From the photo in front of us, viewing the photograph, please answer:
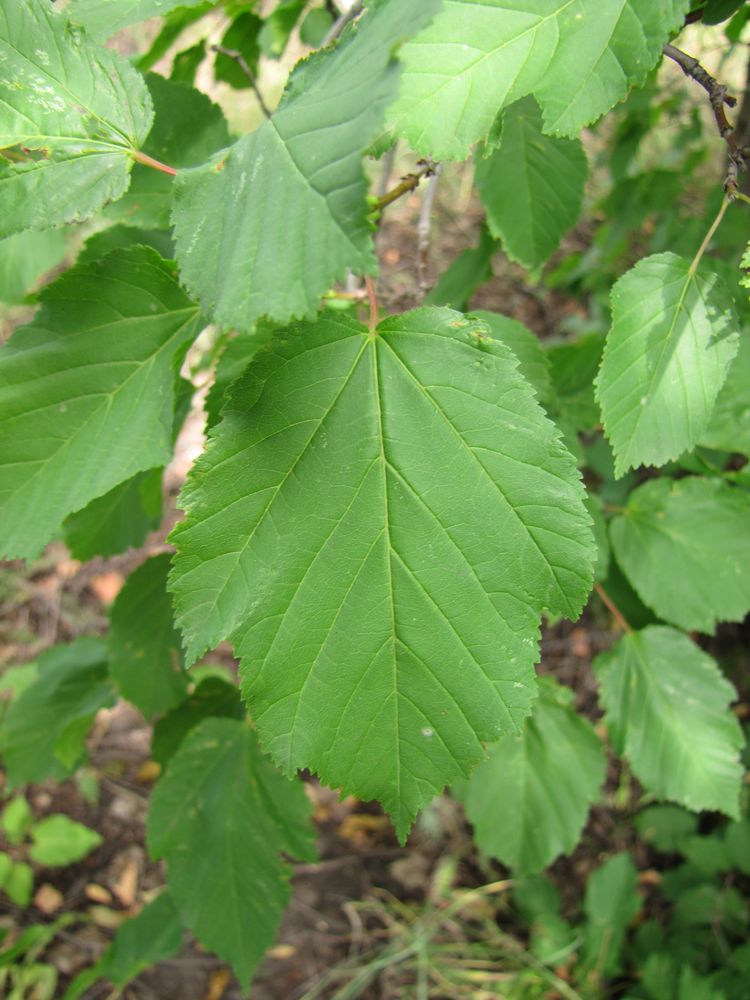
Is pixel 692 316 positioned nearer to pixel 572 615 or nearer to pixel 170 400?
pixel 572 615

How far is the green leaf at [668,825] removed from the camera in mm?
2363

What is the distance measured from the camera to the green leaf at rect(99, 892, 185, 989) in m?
1.98

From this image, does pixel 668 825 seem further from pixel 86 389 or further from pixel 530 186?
pixel 86 389

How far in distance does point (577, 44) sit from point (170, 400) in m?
0.64

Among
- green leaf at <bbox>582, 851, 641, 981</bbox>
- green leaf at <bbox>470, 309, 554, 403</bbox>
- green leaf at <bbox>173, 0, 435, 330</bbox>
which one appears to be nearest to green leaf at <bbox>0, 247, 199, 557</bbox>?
green leaf at <bbox>173, 0, 435, 330</bbox>

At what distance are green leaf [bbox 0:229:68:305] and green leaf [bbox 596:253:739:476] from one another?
1.03 m

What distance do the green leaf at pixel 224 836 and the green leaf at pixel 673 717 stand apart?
0.62 m

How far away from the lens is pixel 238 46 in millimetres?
1588

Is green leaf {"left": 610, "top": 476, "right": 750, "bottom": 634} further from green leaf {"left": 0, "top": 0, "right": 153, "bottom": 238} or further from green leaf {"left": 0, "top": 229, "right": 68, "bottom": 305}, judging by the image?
green leaf {"left": 0, "top": 229, "right": 68, "bottom": 305}

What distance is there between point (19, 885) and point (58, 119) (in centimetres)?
265

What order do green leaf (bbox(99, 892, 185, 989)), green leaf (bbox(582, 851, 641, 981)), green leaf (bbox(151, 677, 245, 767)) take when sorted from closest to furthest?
1. green leaf (bbox(151, 677, 245, 767))
2. green leaf (bbox(99, 892, 185, 989))
3. green leaf (bbox(582, 851, 641, 981))

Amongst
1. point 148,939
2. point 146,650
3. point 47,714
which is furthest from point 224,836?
point 148,939

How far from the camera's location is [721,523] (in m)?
1.37

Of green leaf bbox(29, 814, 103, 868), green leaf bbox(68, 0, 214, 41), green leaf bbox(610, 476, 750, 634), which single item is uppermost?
green leaf bbox(68, 0, 214, 41)
